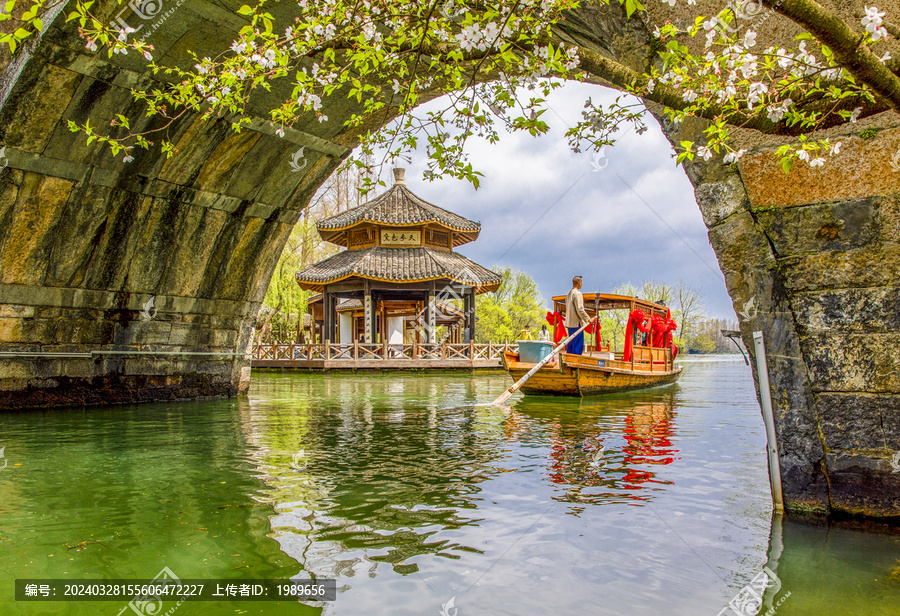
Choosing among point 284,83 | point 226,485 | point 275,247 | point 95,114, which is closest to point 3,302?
point 95,114

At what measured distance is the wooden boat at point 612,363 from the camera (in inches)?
465

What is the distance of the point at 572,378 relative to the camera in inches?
463

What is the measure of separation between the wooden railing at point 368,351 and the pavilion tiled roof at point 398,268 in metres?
2.44

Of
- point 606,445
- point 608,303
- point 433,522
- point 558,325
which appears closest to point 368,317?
point 608,303

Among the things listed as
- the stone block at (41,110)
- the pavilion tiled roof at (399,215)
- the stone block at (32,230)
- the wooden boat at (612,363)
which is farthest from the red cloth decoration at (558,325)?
the pavilion tiled roof at (399,215)

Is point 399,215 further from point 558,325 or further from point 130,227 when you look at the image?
point 130,227

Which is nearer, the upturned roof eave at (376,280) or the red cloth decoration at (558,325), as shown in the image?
the red cloth decoration at (558,325)

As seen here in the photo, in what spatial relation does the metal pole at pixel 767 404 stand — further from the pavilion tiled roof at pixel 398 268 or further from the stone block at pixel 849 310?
the pavilion tiled roof at pixel 398 268

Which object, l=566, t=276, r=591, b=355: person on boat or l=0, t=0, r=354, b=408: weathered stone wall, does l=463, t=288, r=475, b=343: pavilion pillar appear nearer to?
l=566, t=276, r=591, b=355: person on boat

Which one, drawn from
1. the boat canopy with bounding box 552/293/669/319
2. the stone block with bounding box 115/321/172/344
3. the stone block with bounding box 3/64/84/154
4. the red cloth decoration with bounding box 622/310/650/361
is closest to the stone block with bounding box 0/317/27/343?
the stone block with bounding box 115/321/172/344

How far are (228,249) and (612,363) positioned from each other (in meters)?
7.66

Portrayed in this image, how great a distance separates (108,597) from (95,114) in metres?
5.63

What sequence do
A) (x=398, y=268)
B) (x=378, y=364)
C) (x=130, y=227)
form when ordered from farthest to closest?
(x=398, y=268) < (x=378, y=364) < (x=130, y=227)

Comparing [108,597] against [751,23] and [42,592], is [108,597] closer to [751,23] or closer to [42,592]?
[42,592]
